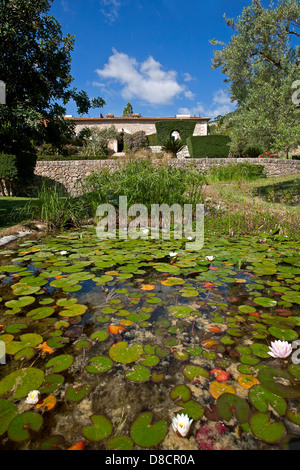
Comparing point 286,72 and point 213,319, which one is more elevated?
point 286,72

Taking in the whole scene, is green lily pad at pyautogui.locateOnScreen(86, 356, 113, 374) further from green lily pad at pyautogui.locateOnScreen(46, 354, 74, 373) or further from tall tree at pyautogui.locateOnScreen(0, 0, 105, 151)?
tall tree at pyautogui.locateOnScreen(0, 0, 105, 151)

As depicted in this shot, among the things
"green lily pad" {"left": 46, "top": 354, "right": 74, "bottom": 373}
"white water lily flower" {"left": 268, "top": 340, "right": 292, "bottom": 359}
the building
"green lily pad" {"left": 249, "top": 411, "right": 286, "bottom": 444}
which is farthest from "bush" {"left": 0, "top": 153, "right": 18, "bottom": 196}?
the building

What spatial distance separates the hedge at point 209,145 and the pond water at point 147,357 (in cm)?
1408

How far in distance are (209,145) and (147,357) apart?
1551cm

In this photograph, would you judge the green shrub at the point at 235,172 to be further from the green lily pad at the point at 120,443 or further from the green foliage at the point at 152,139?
the green foliage at the point at 152,139

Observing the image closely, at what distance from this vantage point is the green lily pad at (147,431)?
73 cm

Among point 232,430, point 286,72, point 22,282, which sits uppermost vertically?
point 286,72

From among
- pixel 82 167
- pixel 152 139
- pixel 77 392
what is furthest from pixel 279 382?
pixel 152 139

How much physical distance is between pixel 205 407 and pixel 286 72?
7.79m

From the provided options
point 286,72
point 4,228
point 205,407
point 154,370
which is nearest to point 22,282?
point 154,370

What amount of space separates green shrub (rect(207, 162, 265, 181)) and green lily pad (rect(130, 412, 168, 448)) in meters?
9.42

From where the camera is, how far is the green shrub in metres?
9.55

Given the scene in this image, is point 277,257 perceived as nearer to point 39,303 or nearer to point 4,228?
point 39,303

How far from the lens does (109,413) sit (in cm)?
83
